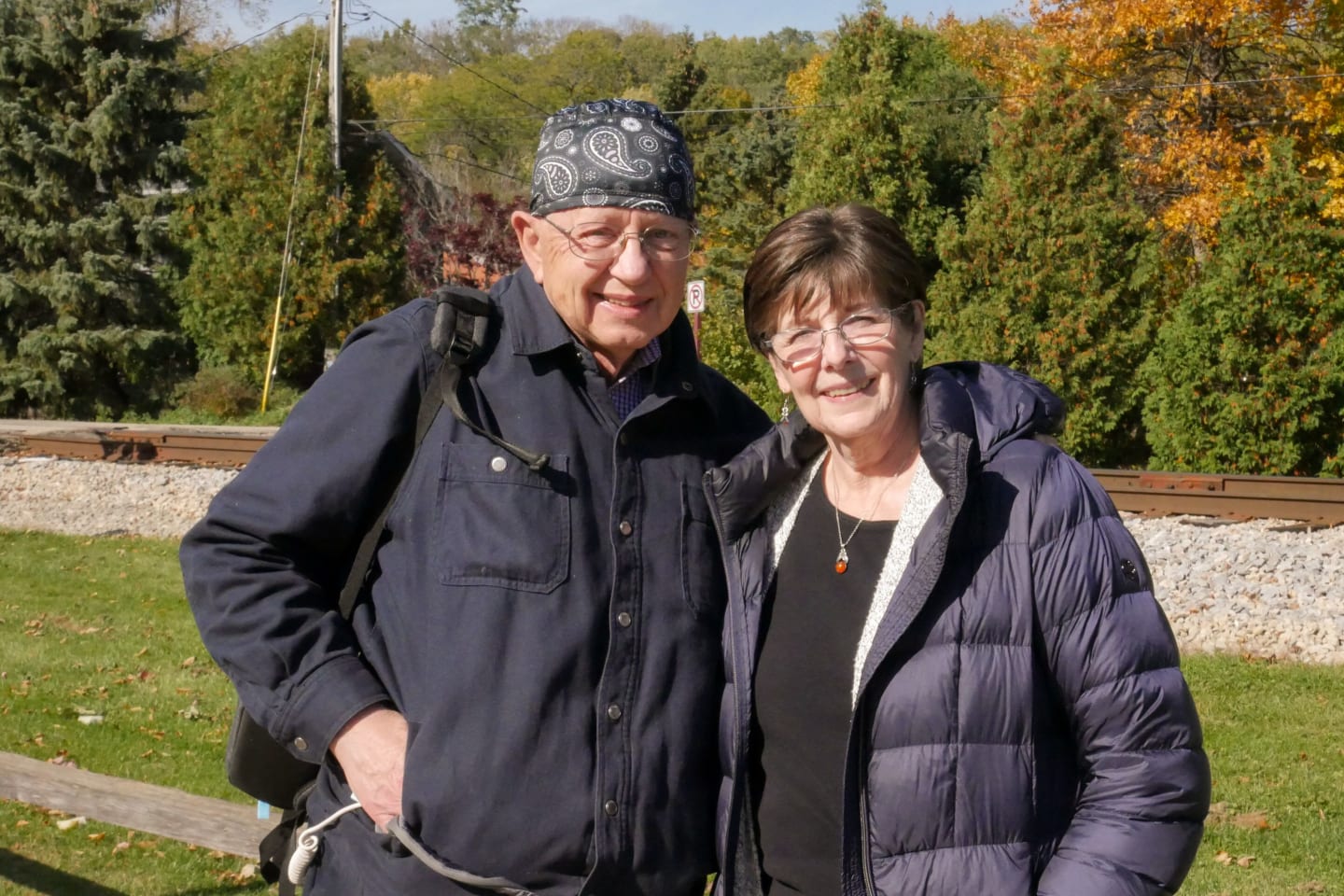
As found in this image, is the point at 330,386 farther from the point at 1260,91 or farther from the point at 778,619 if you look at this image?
the point at 1260,91

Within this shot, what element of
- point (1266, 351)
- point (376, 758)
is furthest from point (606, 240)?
point (1266, 351)

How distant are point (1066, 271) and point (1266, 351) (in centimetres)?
383

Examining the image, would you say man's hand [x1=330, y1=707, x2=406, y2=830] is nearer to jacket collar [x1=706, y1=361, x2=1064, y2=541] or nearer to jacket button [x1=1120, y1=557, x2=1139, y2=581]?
jacket collar [x1=706, y1=361, x2=1064, y2=541]

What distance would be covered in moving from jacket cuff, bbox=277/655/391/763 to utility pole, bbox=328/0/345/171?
27.4 meters

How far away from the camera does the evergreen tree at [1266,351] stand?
1402 cm

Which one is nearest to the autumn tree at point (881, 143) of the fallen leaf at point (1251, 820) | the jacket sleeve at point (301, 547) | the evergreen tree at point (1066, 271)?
the evergreen tree at point (1066, 271)

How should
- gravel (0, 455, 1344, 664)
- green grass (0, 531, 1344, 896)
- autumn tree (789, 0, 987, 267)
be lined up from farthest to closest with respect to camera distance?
1. autumn tree (789, 0, 987, 267)
2. gravel (0, 455, 1344, 664)
3. green grass (0, 531, 1344, 896)

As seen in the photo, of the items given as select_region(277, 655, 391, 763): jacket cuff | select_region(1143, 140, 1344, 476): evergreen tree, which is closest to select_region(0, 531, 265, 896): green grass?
select_region(277, 655, 391, 763): jacket cuff

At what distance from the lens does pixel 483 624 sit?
2.45 meters

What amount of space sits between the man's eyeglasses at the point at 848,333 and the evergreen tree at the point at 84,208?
29.8 metres

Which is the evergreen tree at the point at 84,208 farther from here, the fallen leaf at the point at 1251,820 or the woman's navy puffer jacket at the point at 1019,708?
the woman's navy puffer jacket at the point at 1019,708

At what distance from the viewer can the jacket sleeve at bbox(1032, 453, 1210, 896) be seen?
2.19 metres

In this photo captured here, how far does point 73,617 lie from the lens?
1123 centimetres

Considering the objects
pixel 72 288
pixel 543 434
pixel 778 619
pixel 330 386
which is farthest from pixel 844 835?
pixel 72 288
